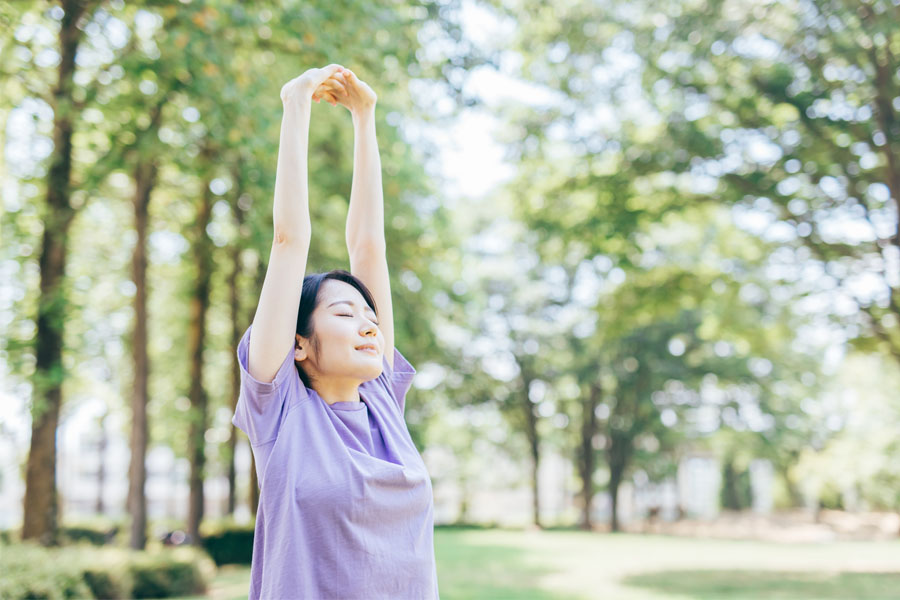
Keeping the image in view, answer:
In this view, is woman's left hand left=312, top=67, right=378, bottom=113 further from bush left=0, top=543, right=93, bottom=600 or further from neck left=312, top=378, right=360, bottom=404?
bush left=0, top=543, right=93, bottom=600

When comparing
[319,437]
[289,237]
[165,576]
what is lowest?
[165,576]

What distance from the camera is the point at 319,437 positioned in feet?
5.44

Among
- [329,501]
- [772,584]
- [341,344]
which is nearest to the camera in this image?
[329,501]

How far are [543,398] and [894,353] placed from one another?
73.7 feet

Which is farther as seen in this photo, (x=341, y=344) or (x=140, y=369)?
(x=140, y=369)

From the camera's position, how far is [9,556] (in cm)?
793

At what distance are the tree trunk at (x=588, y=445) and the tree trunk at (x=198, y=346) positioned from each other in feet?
67.3

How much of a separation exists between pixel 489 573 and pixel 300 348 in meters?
13.8

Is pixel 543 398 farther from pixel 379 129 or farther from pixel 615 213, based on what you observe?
pixel 379 129

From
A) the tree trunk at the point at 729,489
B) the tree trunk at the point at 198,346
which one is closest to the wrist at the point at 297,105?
the tree trunk at the point at 198,346

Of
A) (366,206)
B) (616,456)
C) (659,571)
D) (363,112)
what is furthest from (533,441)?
(363,112)

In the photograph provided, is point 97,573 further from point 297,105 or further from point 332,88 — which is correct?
point 297,105

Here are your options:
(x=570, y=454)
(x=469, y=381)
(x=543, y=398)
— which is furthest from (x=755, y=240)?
(x=570, y=454)

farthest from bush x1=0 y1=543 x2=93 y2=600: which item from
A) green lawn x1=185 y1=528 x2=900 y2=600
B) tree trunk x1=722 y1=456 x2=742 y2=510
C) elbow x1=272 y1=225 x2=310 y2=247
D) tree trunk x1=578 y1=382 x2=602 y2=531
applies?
tree trunk x1=722 y1=456 x2=742 y2=510
